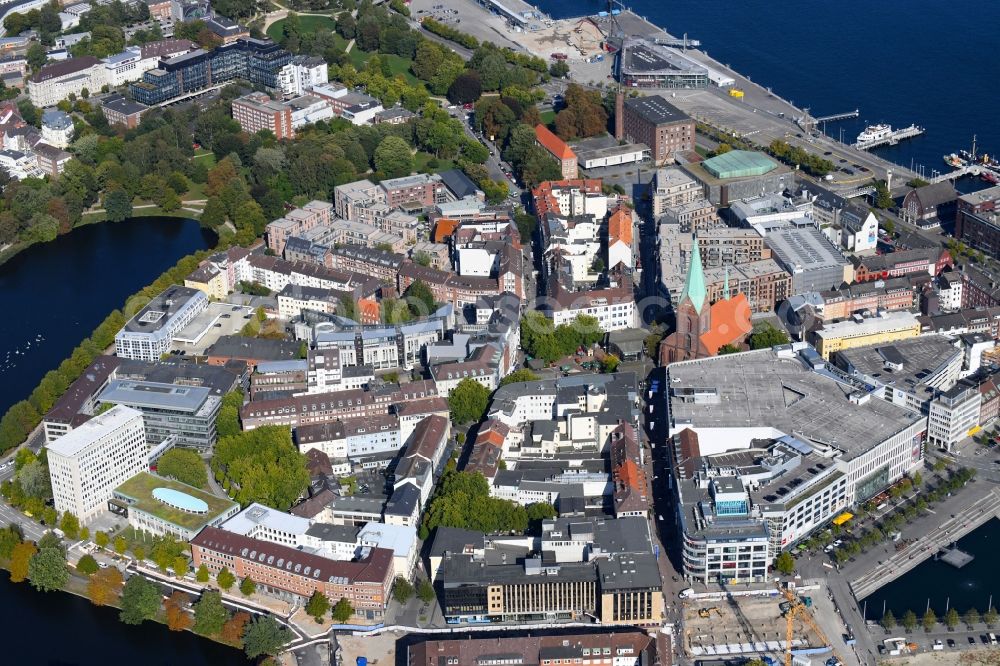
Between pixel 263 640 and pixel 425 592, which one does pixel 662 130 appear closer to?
pixel 425 592

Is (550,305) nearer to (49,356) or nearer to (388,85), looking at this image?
(49,356)

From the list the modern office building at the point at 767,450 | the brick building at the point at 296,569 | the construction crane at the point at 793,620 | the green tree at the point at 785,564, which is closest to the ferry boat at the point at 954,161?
the modern office building at the point at 767,450

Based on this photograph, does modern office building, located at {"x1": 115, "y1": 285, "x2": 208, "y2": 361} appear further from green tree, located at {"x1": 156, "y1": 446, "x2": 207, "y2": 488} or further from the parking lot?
green tree, located at {"x1": 156, "y1": 446, "x2": 207, "y2": 488}

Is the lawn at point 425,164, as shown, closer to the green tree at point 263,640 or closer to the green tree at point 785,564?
the green tree at point 785,564

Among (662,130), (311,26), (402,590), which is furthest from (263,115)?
(402,590)

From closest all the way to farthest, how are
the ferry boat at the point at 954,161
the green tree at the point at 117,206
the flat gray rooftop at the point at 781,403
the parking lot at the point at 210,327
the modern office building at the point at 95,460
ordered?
the modern office building at the point at 95,460 → the flat gray rooftop at the point at 781,403 → the parking lot at the point at 210,327 → the green tree at the point at 117,206 → the ferry boat at the point at 954,161
